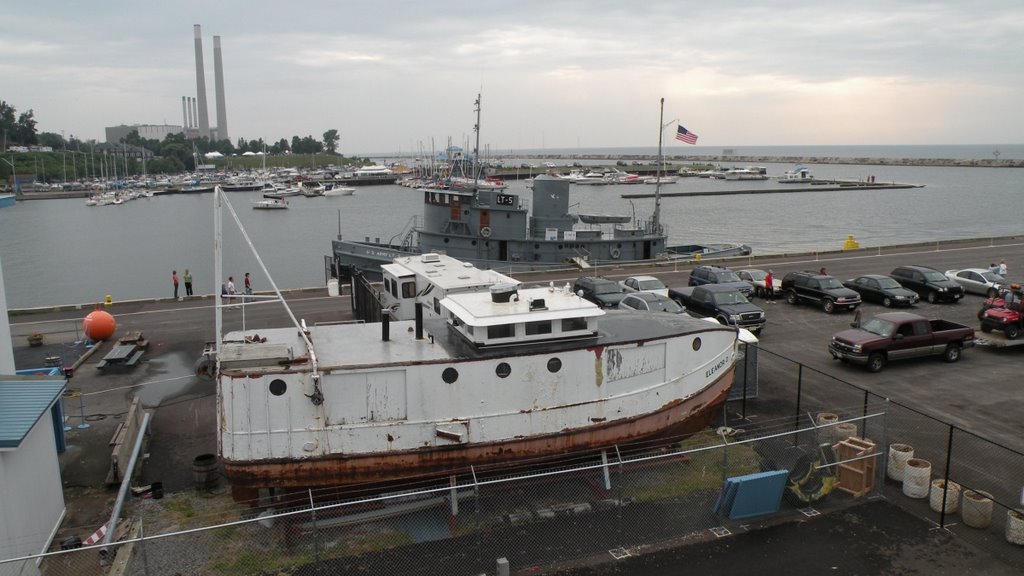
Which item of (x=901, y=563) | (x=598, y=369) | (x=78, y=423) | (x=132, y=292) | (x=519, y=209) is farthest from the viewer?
(x=132, y=292)

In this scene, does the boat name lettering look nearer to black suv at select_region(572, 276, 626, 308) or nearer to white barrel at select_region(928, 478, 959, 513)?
white barrel at select_region(928, 478, 959, 513)

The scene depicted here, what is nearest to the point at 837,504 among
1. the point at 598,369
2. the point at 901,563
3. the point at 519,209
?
the point at 901,563

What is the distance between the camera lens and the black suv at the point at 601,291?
2605cm

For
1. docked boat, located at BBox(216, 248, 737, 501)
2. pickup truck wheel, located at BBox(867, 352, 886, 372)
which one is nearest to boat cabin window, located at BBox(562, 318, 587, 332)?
docked boat, located at BBox(216, 248, 737, 501)

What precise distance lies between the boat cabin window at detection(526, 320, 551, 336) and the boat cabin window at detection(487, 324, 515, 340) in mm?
319

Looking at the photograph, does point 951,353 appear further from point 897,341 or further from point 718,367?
point 718,367

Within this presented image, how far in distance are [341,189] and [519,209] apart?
5121 inches

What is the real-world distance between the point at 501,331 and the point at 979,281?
27.5m

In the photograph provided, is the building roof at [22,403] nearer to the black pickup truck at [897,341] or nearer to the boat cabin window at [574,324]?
the boat cabin window at [574,324]

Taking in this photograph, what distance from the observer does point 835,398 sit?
1784 cm

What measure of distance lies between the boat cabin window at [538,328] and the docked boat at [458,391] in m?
0.03

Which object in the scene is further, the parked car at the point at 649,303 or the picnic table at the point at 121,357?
the parked car at the point at 649,303

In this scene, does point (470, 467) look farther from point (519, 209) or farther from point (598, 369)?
point (519, 209)

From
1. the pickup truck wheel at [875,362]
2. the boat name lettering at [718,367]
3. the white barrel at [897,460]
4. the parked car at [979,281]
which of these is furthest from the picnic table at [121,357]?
the parked car at [979,281]
